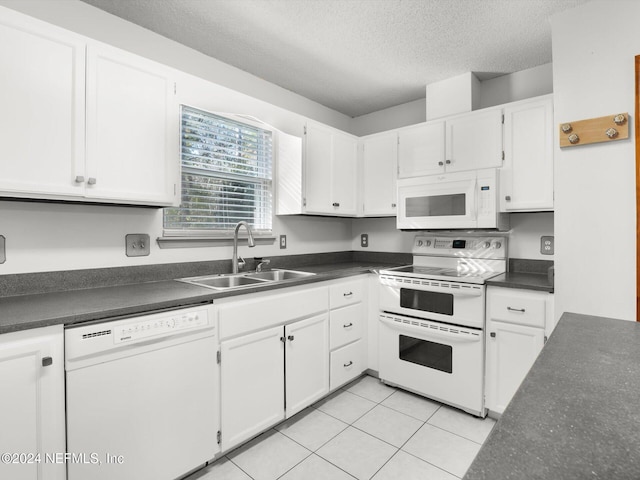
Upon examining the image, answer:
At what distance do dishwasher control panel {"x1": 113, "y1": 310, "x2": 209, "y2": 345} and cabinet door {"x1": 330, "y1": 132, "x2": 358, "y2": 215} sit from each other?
1.65m

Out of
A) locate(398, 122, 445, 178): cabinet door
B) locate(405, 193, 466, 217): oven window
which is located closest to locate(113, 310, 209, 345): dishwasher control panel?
locate(405, 193, 466, 217): oven window

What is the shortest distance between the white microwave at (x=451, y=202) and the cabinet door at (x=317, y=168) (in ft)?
2.10

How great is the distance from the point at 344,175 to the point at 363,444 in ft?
6.96

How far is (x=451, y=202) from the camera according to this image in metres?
2.60

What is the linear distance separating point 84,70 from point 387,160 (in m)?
2.31

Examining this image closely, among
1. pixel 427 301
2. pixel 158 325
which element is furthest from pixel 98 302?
pixel 427 301

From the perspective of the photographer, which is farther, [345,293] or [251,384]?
[345,293]

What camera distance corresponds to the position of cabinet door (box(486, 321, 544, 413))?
2.05 meters

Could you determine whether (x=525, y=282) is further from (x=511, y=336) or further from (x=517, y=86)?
(x=517, y=86)

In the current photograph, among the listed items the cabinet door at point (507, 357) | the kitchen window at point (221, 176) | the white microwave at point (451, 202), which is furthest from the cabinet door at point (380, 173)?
the cabinet door at point (507, 357)

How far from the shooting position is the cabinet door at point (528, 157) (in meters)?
2.24

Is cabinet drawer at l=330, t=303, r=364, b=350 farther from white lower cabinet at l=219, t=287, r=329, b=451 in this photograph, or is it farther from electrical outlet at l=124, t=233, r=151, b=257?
electrical outlet at l=124, t=233, r=151, b=257

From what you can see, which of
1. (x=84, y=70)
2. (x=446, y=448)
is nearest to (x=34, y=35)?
(x=84, y=70)

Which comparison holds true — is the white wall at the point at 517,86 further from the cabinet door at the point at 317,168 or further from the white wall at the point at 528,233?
the cabinet door at the point at 317,168
